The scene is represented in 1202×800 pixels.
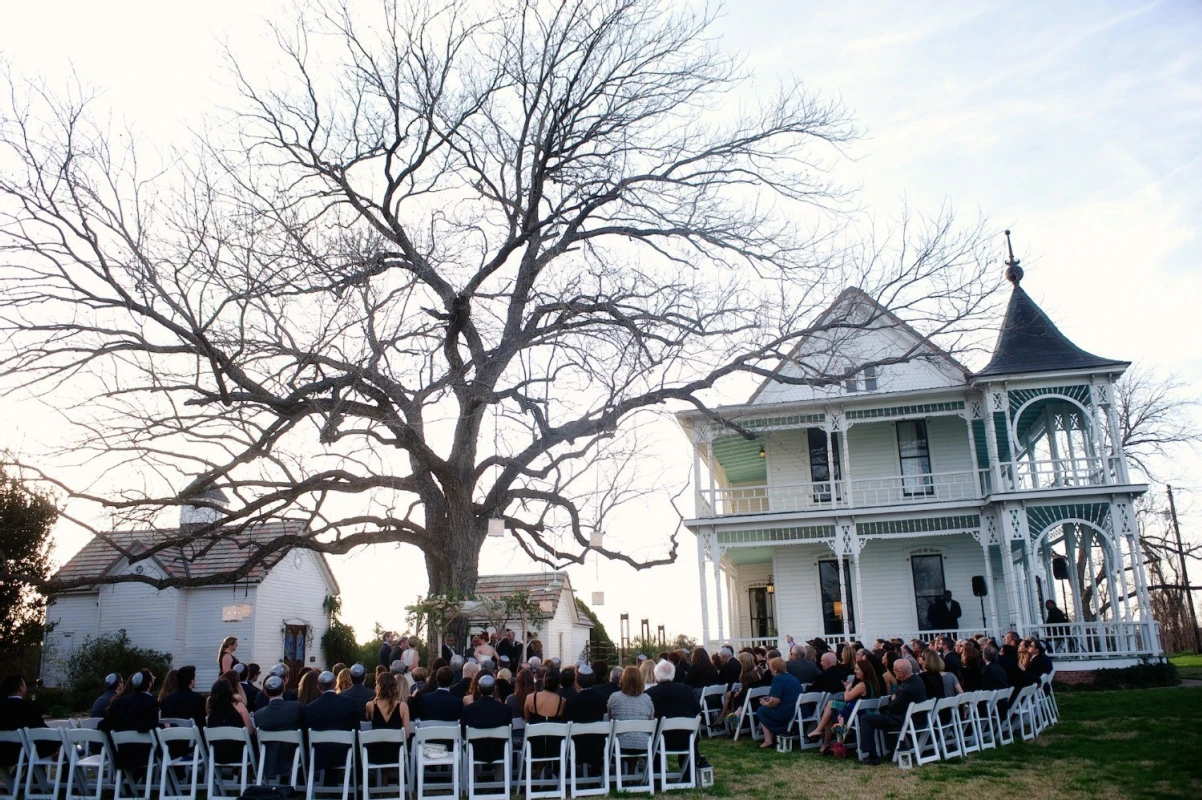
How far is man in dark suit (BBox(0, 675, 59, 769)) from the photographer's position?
9.00 meters

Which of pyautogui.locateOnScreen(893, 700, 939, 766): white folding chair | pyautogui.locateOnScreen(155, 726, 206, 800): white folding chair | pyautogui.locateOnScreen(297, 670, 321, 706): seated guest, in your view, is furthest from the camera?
pyautogui.locateOnScreen(893, 700, 939, 766): white folding chair

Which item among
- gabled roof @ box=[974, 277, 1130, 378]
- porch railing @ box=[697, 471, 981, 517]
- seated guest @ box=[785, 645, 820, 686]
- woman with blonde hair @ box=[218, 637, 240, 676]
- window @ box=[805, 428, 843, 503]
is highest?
gabled roof @ box=[974, 277, 1130, 378]

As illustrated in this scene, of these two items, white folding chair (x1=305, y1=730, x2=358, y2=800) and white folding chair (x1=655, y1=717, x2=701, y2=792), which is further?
white folding chair (x1=655, y1=717, x2=701, y2=792)

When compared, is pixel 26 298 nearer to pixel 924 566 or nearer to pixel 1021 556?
pixel 924 566

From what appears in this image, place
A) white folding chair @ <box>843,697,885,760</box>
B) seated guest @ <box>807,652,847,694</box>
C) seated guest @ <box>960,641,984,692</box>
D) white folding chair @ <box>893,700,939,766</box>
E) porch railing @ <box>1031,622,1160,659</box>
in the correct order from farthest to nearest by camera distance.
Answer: porch railing @ <box>1031,622,1160,659</box> < seated guest @ <box>807,652,847,694</box> < seated guest @ <box>960,641,984,692</box> < white folding chair @ <box>843,697,885,760</box> < white folding chair @ <box>893,700,939,766</box>

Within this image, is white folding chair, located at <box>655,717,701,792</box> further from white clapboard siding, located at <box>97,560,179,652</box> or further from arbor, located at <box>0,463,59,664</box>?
white clapboard siding, located at <box>97,560,179,652</box>

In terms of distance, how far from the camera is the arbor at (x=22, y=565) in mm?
21875

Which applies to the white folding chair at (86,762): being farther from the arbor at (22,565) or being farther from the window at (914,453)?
the window at (914,453)

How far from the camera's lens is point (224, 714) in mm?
8656

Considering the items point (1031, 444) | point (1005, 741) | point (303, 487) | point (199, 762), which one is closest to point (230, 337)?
point (303, 487)

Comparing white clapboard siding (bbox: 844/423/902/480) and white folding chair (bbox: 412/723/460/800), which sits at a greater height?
white clapboard siding (bbox: 844/423/902/480)

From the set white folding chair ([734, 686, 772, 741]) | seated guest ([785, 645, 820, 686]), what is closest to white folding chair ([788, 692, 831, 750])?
seated guest ([785, 645, 820, 686])

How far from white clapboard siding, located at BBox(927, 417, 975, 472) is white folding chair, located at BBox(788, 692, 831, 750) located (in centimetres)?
1324

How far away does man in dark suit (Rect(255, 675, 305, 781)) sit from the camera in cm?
840
